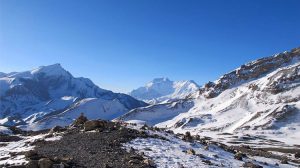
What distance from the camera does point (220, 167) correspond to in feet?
91.6

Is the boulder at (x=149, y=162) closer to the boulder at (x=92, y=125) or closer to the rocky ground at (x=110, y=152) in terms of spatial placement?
the rocky ground at (x=110, y=152)

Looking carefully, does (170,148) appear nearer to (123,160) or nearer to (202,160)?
(202,160)

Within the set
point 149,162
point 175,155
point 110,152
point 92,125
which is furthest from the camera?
point 92,125

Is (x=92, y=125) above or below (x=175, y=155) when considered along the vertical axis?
above

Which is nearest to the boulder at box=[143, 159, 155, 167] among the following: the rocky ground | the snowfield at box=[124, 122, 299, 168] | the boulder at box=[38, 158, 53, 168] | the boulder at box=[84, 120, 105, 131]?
the rocky ground

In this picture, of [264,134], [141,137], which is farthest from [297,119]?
[141,137]

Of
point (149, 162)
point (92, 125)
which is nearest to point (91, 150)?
point (149, 162)

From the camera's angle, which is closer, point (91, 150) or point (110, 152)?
point (110, 152)

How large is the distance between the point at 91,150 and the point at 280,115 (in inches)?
6204

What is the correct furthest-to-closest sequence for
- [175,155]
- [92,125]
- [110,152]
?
[92,125] → [175,155] → [110,152]

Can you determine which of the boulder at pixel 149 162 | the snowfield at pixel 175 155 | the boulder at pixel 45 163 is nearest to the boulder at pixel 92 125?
the snowfield at pixel 175 155

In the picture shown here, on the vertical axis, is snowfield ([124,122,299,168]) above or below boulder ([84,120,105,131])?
below

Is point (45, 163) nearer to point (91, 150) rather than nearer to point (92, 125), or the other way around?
point (91, 150)

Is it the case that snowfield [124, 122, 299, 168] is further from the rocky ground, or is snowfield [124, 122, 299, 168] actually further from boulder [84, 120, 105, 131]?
boulder [84, 120, 105, 131]
